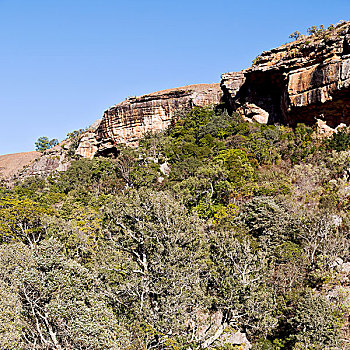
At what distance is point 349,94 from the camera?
31.1 meters

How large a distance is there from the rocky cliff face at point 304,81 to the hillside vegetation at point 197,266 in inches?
169

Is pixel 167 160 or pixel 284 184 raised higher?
pixel 167 160

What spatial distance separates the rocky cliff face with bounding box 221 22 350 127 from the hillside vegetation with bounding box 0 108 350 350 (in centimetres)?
429

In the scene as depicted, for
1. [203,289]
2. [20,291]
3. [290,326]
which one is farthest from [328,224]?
[20,291]

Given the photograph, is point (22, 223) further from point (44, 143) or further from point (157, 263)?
point (44, 143)

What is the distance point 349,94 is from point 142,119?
3399 cm

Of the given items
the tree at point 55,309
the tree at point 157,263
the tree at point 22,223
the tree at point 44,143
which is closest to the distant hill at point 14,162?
the tree at point 44,143

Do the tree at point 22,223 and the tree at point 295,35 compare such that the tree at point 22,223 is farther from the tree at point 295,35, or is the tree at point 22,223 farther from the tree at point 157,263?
the tree at point 295,35

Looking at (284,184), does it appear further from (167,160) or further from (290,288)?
(167,160)

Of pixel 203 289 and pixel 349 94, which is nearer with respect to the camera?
pixel 203 289

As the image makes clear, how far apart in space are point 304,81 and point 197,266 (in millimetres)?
28343

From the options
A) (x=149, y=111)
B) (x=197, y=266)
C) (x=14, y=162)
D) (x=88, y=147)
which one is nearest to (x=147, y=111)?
(x=149, y=111)

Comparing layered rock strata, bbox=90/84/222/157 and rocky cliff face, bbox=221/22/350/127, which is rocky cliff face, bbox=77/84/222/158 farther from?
rocky cliff face, bbox=221/22/350/127

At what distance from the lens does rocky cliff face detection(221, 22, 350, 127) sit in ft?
104
